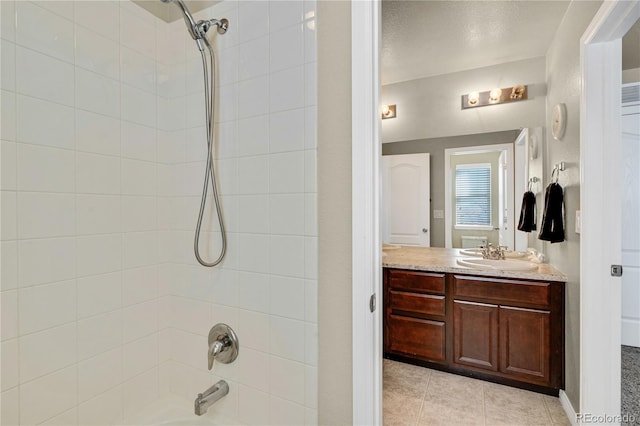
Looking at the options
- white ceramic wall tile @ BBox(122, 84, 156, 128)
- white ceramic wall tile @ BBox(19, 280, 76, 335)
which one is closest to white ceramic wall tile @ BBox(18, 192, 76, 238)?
white ceramic wall tile @ BBox(19, 280, 76, 335)

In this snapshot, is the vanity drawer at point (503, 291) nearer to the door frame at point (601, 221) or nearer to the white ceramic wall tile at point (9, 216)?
the door frame at point (601, 221)

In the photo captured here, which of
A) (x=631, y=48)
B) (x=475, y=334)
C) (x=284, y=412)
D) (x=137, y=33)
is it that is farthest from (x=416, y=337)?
(x=631, y=48)

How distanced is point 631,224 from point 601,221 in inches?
73.8

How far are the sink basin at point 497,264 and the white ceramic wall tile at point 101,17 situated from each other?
242 centimetres

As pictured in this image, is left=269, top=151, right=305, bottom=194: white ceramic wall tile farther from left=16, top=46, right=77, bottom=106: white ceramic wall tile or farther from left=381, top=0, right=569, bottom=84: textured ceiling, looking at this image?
left=381, top=0, right=569, bottom=84: textured ceiling

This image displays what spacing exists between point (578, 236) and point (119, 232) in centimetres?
232

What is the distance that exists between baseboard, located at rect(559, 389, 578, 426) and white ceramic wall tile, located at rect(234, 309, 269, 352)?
1.82m

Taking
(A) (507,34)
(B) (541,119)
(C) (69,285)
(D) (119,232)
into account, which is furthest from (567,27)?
(C) (69,285)

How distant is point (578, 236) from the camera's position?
1.74 m

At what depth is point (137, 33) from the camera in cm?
132

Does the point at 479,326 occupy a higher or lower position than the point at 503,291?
lower

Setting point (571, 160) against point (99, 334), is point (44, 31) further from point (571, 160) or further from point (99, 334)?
point (571, 160)

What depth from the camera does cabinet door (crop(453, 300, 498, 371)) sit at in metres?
2.15

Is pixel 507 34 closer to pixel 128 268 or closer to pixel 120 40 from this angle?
pixel 120 40
